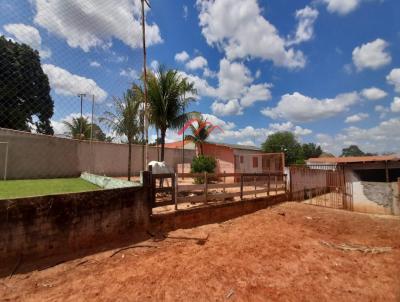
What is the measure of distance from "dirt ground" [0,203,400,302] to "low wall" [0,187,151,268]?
0.41m

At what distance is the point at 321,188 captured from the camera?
1441cm

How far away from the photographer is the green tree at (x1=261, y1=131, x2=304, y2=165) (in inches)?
1775

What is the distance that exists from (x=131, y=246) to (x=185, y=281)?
1841 millimetres

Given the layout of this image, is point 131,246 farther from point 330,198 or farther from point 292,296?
point 330,198

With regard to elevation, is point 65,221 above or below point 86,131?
below

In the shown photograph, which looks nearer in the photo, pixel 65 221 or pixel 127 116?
pixel 65 221

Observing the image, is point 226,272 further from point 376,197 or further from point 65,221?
point 376,197

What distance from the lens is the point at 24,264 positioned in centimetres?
418

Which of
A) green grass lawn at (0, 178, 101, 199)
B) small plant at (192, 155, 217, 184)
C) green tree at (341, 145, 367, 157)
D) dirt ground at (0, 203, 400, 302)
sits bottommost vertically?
dirt ground at (0, 203, 400, 302)

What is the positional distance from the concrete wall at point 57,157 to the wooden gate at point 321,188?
42.1 ft

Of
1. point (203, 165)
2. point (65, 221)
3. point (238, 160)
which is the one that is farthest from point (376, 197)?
point (65, 221)

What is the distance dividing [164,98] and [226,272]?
8677 mm

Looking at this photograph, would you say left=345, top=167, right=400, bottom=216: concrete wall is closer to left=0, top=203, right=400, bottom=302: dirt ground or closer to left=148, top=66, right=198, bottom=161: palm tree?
left=0, top=203, right=400, bottom=302: dirt ground

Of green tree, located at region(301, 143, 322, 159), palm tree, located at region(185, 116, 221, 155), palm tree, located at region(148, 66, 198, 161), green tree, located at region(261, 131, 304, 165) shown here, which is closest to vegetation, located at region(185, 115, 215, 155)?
palm tree, located at region(185, 116, 221, 155)
